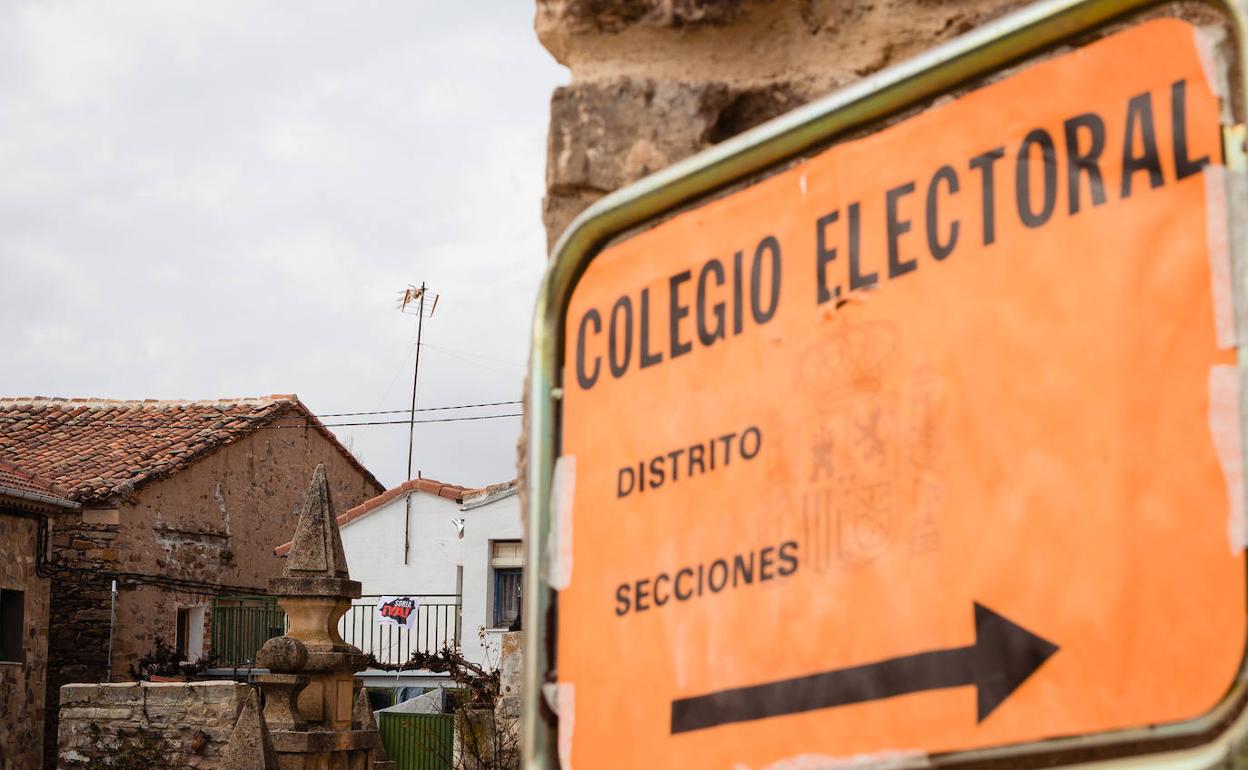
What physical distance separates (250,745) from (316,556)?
1.54 meters

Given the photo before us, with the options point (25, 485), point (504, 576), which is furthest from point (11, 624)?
point (504, 576)

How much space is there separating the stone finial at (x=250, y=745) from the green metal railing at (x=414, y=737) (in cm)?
650

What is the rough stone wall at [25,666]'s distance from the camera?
1568 cm

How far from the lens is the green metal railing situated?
45.3 feet

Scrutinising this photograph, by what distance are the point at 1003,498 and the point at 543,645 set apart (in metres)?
0.56

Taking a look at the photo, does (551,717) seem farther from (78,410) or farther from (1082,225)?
(78,410)

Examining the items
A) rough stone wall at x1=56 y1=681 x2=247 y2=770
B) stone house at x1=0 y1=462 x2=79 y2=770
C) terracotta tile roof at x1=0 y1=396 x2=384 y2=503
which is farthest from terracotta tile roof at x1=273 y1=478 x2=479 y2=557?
rough stone wall at x1=56 y1=681 x2=247 y2=770

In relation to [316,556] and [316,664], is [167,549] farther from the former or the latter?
[316,664]

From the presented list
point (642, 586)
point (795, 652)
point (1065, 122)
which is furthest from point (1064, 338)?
point (642, 586)

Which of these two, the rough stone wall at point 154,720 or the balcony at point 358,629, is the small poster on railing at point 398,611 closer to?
the balcony at point 358,629

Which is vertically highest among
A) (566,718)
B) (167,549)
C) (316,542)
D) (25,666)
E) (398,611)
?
(167,549)

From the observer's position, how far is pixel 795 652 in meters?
1.17

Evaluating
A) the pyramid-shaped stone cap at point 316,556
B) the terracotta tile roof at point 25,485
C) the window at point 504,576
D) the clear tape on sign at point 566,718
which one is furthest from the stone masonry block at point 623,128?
the window at point 504,576

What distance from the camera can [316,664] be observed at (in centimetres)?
822
